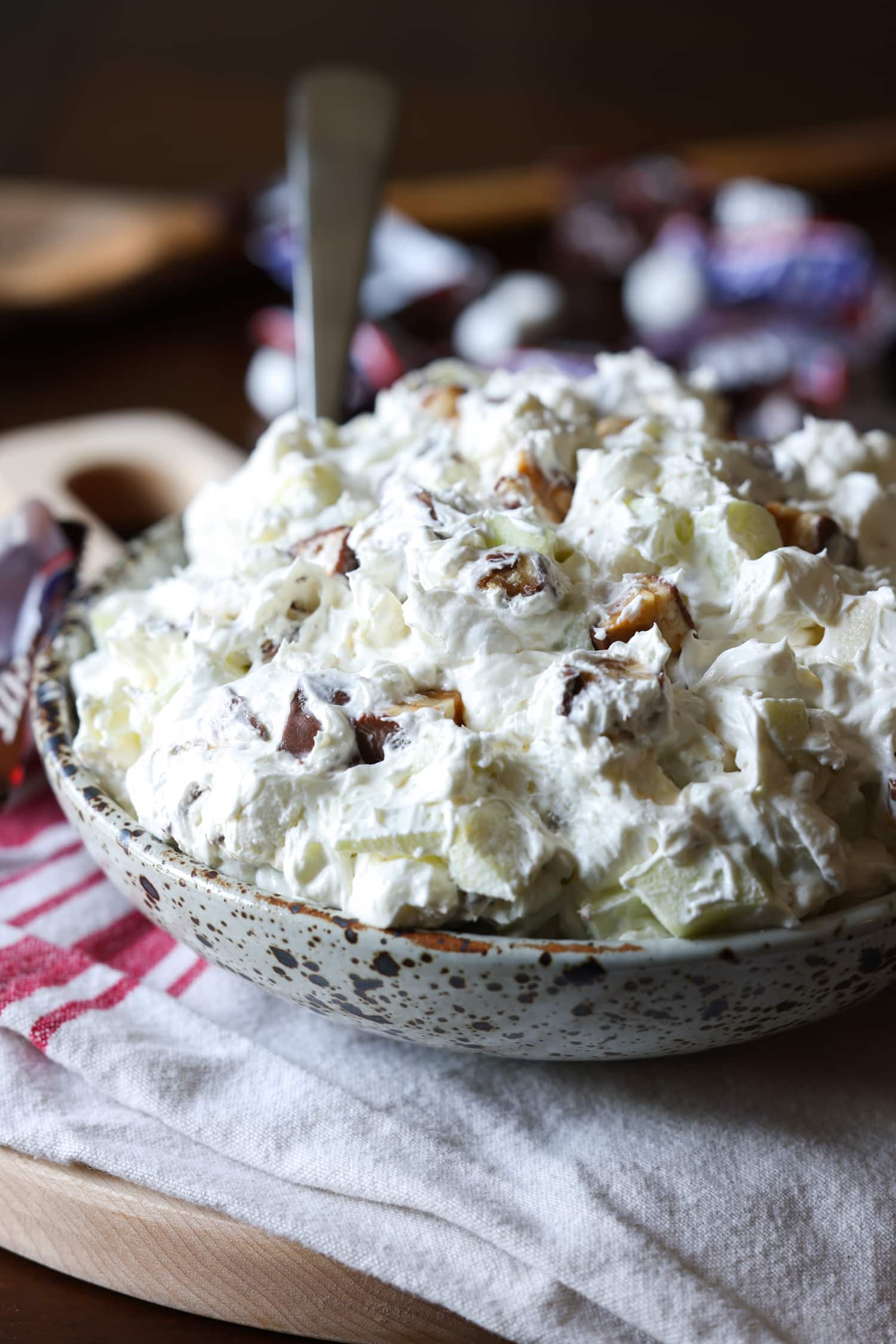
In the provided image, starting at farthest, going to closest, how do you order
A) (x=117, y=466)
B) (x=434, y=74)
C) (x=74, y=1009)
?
(x=434, y=74) < (x=117, y=466) < (x=74, y=1009)

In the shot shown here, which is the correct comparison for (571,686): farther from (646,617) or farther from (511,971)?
(511,971)

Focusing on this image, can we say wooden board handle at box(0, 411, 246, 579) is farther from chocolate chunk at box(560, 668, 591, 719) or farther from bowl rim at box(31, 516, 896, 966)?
chocolate chunk at box(560, 668, 591, 719)

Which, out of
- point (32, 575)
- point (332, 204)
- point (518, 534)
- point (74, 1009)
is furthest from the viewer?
point (332, 204)

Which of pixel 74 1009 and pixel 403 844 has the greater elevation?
pixel 403 844

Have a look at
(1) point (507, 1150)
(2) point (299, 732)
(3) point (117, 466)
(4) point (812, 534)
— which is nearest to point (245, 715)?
(2) point (299, 732)

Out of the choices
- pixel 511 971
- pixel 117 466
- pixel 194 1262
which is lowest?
pixel 194 1262

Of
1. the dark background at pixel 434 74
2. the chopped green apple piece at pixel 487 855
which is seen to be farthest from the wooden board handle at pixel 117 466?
the dark background at pixel 434 74
